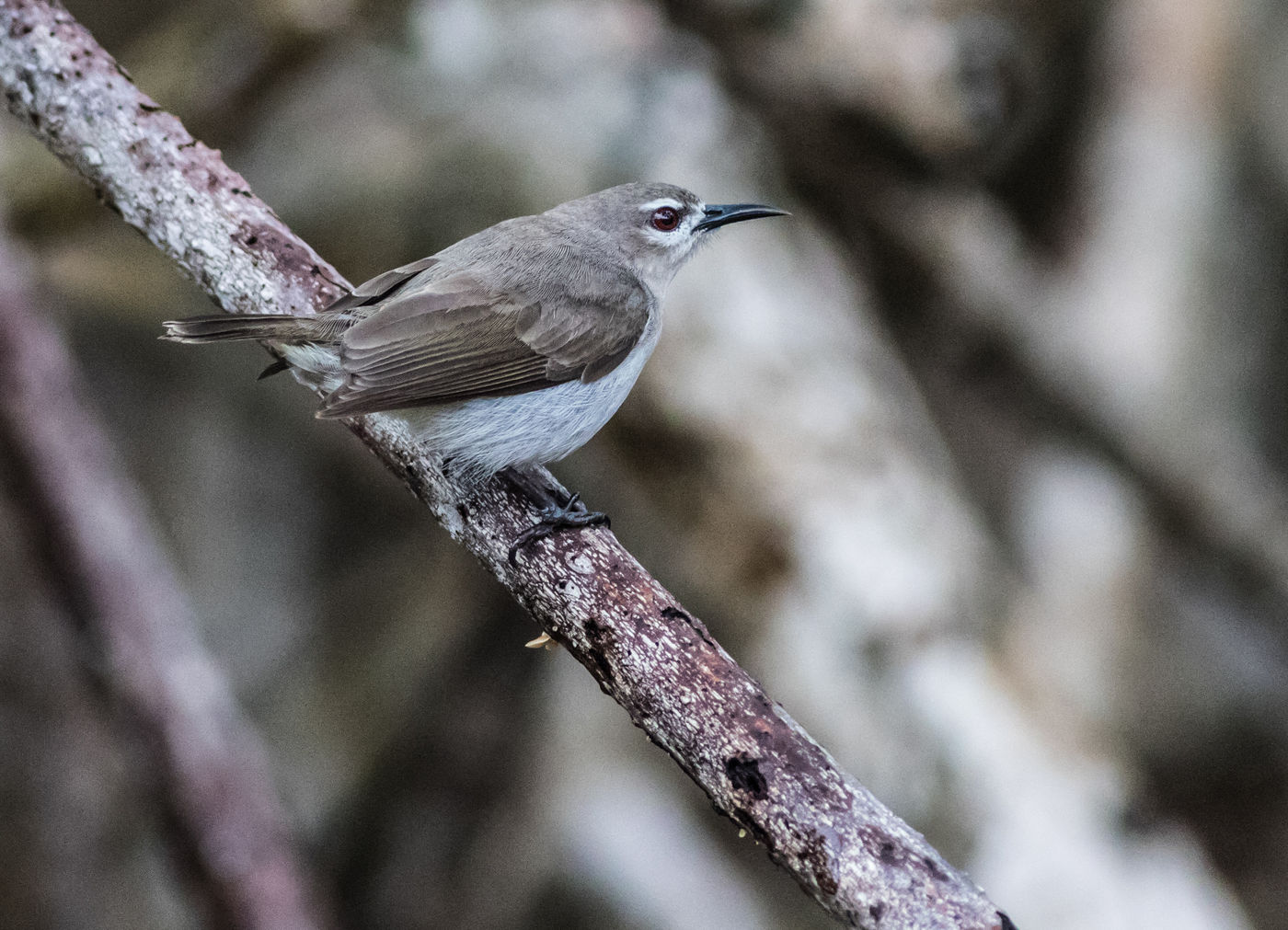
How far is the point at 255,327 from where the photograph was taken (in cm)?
297

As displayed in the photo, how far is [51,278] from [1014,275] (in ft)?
20.9

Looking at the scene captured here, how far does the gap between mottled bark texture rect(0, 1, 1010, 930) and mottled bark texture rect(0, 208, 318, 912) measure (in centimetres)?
218

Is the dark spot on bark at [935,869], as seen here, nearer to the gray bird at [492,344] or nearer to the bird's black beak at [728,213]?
the gray bird at [492,344]

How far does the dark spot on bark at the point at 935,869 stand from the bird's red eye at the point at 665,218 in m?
2.57

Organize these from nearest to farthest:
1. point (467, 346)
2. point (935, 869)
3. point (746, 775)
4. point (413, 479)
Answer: point (935, 869)
point (746, 775)
point (413, 479)
point (467, 346)

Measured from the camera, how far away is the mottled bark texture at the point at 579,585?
213cm

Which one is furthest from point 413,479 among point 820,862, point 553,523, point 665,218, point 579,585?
point 820,862

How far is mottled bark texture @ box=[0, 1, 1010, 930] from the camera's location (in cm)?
213

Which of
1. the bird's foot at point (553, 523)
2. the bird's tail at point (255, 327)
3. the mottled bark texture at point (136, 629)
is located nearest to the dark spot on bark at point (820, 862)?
the bird's foot at point (553, 523)

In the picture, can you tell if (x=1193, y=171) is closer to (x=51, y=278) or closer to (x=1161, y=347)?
(x=1161, y=347)

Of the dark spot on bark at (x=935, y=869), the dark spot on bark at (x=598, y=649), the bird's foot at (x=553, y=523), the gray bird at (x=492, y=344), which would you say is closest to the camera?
the dark spot on bark at (x=935, y=869)

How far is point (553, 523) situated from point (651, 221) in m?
1.63

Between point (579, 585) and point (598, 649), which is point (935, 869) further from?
point (579, 585)

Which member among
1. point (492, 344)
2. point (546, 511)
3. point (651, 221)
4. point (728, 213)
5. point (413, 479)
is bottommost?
point (413, 479)
